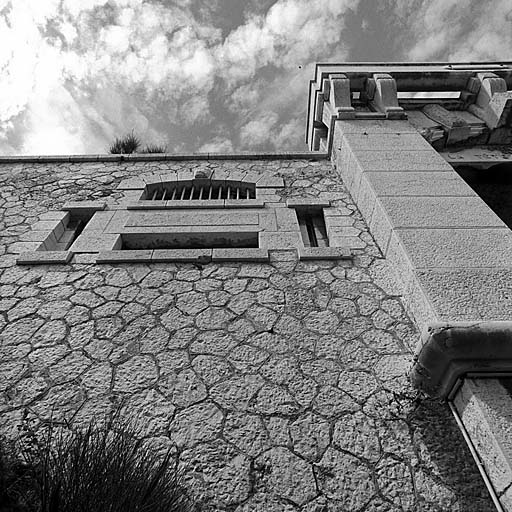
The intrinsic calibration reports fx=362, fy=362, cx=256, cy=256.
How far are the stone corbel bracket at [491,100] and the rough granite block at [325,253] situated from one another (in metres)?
3.76

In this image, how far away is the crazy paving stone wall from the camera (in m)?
2.06

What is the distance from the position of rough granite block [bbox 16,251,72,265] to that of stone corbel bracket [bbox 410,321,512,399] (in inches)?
130

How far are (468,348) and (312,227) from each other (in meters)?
2.60

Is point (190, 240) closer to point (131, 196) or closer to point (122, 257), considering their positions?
point (122, 257)

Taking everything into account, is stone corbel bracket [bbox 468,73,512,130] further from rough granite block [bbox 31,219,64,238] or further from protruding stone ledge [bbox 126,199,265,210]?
rough granite block [bbox 31,219,64,238]

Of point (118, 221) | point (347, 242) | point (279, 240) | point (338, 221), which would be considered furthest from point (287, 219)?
point (118, 221)

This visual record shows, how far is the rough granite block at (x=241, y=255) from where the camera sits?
3.61 metres

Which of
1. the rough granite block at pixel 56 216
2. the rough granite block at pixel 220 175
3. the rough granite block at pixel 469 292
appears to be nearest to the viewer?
the rough granite block at pixel 469 292

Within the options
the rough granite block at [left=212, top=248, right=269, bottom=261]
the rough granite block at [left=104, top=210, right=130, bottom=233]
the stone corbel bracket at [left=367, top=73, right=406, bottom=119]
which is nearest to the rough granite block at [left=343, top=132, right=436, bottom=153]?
the stone corbel bracket at [left=367, top=73, right=406, bottom=119]

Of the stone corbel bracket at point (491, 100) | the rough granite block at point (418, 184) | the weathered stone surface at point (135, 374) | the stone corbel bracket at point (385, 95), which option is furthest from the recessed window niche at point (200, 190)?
the stone corbel bracket at point (491, 100)

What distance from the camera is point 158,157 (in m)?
5.82

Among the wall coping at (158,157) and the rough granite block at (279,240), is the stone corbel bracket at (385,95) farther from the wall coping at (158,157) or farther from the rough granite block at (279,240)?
the rough granite block at (279,240)

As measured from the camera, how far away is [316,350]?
276cm

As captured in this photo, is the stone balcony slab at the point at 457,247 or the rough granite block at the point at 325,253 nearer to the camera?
the stone balcony slab at the point at 457,247
